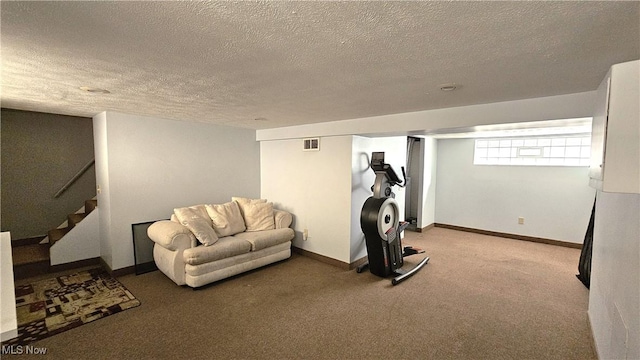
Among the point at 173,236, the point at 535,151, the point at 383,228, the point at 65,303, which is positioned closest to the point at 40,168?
the point at 65,303

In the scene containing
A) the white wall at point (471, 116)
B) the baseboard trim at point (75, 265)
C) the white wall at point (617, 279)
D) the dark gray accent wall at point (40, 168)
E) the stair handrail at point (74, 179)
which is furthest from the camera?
the stair handrail at point (74, 179)

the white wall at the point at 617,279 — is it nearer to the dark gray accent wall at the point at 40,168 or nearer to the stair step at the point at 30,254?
the stair step at the point at 30,254

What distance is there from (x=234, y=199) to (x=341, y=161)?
5.92 feet

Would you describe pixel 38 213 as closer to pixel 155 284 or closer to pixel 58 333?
pixel 155 284

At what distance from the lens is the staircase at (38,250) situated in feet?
11.1

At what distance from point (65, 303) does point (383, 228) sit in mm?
3473

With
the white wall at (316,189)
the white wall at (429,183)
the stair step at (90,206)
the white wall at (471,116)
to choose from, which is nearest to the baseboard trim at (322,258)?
the white wall at (316,189)

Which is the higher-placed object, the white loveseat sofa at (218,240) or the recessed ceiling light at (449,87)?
the recessed ceiling light at (449,87)

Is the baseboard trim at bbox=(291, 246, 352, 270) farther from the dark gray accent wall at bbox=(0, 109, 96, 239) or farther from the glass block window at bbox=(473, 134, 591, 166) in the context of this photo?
the glass block window at bbox=(473, 134, 591, 166)

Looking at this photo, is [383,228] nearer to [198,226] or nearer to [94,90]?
[198,226]

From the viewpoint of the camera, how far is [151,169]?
3.72 metres

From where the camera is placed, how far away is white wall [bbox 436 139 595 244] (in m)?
4.67

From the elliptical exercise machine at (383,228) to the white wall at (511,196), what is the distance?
2.76 meters

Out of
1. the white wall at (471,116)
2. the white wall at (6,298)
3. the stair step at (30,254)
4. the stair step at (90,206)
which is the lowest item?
the stair step at (30,254)
